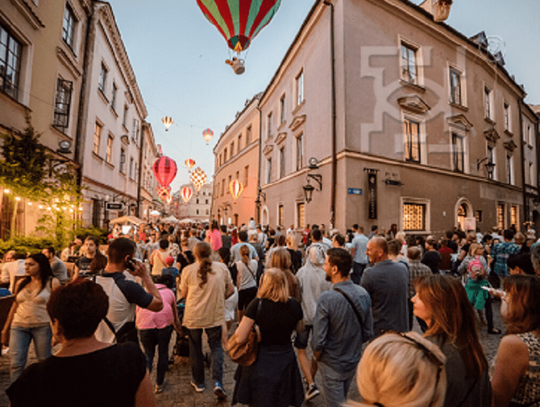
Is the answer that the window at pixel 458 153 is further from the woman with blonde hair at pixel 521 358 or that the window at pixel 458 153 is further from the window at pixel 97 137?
the window at pixel 97 137

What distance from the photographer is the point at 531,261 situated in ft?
13.9

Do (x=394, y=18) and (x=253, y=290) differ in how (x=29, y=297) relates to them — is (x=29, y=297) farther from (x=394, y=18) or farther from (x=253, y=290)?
(x=394, y=18)

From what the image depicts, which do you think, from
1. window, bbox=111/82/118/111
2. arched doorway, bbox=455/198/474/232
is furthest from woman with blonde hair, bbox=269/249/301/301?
window, bbox=111/82/118/111

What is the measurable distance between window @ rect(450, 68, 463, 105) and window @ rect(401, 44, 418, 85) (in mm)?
3259

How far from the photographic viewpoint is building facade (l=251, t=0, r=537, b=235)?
1236 cm

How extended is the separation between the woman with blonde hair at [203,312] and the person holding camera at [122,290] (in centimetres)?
79

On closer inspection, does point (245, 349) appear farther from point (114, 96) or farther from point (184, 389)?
point (114, 96)

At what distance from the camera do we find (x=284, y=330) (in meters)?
2.54

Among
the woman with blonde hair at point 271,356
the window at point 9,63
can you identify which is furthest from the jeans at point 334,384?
the window at point 9,63

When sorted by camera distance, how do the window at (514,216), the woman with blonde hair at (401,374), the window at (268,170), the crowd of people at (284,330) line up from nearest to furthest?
the woman with blonde hair at (401,374), the crowd of people at (284,330), the window at (514,216), the window at (268,170)

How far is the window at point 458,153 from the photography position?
15.7m

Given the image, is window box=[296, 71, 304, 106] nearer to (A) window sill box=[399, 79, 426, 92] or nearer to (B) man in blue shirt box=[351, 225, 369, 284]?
(A) window sill box=[399, 79, 426, 92]

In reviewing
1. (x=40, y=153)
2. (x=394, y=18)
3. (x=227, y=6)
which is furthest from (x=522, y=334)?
(x=394, y=18)

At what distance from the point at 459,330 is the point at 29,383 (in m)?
2.14
